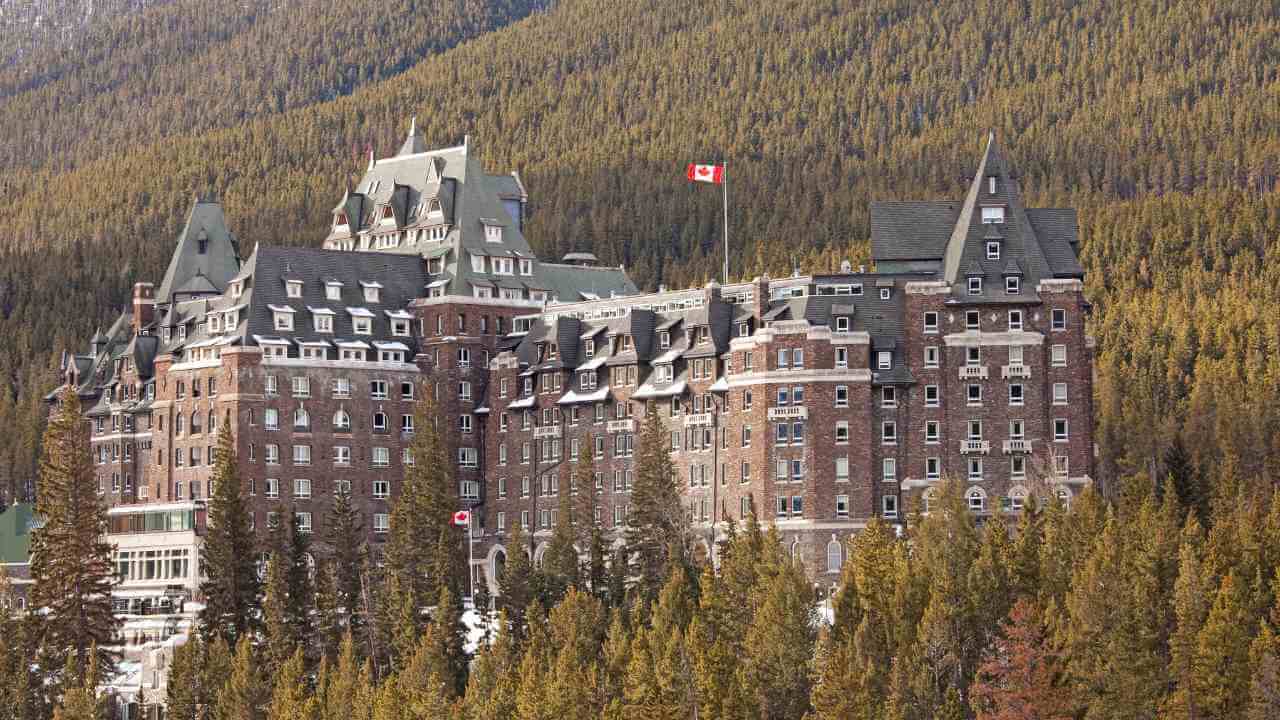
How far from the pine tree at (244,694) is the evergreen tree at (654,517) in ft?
75.7

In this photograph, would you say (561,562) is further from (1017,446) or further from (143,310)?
(143,310)

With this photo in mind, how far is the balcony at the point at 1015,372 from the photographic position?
15862cm

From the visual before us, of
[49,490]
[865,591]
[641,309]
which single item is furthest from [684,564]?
[49,490]

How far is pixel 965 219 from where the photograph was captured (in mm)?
163000

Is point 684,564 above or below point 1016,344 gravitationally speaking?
below

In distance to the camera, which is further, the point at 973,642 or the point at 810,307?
the point at 810,307

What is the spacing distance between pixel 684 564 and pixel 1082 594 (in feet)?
104

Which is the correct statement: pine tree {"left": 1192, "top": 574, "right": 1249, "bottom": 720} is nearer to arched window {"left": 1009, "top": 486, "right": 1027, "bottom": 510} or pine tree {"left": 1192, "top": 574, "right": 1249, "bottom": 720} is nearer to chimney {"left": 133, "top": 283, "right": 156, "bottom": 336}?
arched window {"left": 1009, "top": 486, "right": 1027, "bottom": 510}

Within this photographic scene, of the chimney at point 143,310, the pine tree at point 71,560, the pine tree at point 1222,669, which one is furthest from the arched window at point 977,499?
the chimney at point 143,310

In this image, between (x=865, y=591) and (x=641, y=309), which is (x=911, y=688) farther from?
(x=641, y=309)

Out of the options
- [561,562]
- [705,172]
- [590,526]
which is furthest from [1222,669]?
[705,172]

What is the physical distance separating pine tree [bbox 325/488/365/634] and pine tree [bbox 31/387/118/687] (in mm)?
15803

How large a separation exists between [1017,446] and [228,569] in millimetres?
51476

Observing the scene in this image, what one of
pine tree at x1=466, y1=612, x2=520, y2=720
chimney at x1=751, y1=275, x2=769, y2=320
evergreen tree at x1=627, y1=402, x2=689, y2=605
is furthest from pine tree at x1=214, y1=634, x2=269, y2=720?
chimney at x1=751, y1=275, x2=769, y2=320
